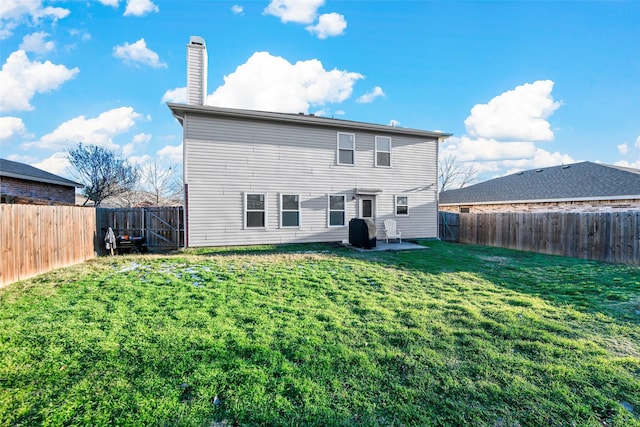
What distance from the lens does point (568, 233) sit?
962 centimetres

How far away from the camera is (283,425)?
1.95m

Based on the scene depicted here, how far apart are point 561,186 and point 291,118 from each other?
51.0ft

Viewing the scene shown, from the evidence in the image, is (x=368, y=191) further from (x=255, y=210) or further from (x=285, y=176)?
(x=255, y=210)

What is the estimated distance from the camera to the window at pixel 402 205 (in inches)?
502

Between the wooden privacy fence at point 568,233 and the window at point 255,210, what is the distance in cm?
1005

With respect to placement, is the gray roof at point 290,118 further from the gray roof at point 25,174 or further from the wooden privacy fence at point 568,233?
the gray roof at point 25,174

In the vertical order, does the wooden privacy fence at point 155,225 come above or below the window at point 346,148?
below

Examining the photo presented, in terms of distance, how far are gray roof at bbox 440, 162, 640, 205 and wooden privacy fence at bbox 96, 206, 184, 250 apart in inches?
725

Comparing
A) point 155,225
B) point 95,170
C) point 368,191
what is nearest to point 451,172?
point 368,191

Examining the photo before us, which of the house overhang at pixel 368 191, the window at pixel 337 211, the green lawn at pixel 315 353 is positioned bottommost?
the green lawn at pixel 315 353

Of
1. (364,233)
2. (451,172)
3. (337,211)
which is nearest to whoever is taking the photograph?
(364,233)

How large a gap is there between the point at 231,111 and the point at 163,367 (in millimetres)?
9391

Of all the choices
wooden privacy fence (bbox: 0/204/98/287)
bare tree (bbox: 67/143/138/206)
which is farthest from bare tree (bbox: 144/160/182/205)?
wooden privacy fence (bbox: 0/204/98/287)

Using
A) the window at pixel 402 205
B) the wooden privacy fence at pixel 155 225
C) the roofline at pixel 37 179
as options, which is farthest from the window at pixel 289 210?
the roofline at pixel 37 179
